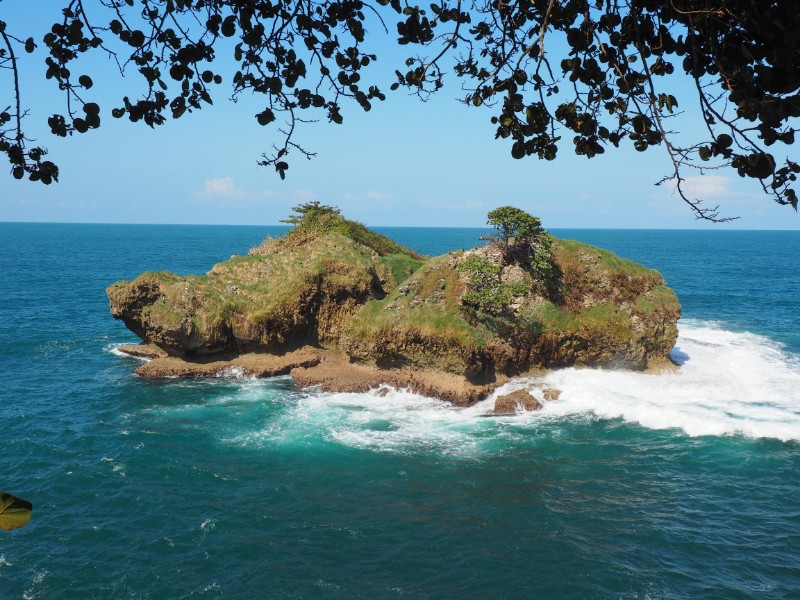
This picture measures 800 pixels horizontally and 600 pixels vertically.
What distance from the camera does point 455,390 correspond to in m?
32.8

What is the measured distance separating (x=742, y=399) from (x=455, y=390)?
15.3m

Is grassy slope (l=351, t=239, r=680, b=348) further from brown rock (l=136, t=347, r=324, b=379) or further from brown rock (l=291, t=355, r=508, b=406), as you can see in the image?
brown rock (l=136, t=347, r=324, b=379)

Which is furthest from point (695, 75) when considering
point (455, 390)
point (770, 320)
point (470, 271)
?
point (770, 320)

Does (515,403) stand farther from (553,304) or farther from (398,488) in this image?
(398,488)

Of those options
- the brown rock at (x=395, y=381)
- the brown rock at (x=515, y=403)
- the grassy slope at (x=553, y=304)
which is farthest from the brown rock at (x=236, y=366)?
the brown rock at (x=515, y=403)

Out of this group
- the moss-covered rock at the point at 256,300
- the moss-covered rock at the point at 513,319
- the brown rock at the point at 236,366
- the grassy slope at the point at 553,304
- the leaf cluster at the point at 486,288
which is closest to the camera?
the moss-covered rock at the point at 513,319

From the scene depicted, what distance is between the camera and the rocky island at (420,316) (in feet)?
113

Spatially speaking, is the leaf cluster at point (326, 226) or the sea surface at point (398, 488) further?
the leaf cluster at point (326, 226)

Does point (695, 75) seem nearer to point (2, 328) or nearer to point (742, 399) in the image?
point (742, 399)

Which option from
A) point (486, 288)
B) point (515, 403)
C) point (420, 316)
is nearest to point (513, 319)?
point (486, 288)

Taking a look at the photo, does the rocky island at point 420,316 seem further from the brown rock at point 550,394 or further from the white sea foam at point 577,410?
the brown rock at point 550,394

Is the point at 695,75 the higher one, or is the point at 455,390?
the point at 695,75

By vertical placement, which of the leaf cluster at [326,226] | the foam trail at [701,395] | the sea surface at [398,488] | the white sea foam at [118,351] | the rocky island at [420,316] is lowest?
the sea surface at [398,488]

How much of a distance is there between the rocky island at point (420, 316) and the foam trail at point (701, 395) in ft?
6.21
